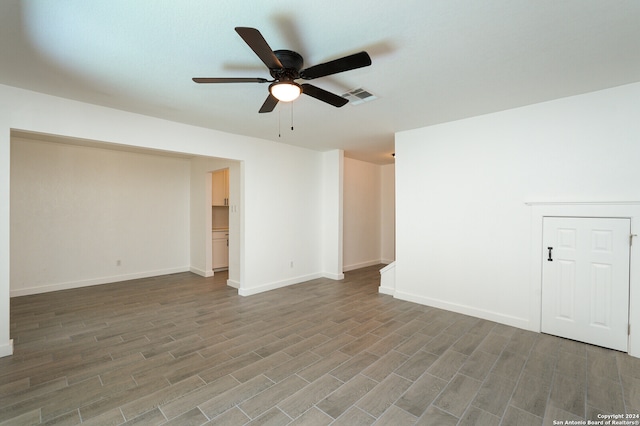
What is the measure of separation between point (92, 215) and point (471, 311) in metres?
6.70

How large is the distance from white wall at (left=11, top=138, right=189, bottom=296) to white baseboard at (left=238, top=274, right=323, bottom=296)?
264 centimetres

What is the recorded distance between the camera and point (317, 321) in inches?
147

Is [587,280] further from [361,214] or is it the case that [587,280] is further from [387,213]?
[387,213]

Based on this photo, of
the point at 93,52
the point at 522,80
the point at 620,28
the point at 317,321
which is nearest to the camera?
the point at 620,28

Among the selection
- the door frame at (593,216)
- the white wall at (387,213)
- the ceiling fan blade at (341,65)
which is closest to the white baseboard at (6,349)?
the ceiling fan blade at (341,65)

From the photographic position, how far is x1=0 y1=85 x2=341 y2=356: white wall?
2930 mm

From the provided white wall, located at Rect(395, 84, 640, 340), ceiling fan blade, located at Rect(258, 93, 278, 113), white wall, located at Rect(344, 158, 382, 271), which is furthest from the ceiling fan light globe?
white wall, located at Rect(344, 158, 382, 271)

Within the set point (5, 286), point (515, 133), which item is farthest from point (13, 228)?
point (515, 133)

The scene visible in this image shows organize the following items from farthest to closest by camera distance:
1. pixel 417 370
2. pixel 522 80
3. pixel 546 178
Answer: pixel 546 178 < pixel 522 80 < pixel 417 370

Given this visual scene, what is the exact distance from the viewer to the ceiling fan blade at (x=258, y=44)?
163 cm

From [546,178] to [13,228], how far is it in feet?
25.6

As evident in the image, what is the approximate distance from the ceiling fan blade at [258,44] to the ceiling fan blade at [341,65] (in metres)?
0.26

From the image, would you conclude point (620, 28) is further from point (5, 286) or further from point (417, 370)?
point (5, 286)

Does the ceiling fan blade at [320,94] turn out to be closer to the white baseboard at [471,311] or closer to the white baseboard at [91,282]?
the white baseboard at [471,311]
